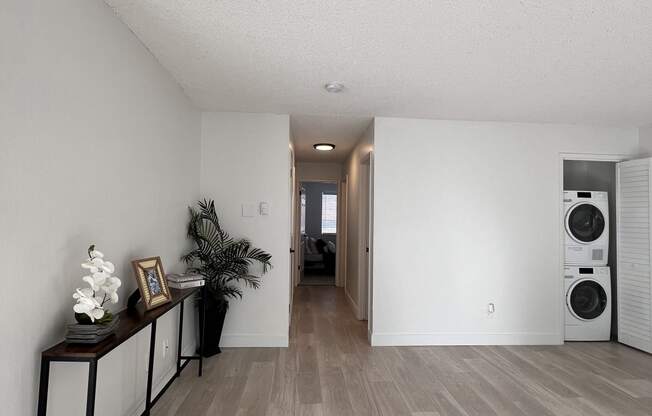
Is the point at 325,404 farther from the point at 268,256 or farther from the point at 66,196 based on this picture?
the point at 66,196

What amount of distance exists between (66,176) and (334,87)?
202 cm

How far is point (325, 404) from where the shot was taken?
8.39ft

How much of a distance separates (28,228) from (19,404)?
0.64 meters

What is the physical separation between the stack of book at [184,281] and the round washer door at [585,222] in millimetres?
3887

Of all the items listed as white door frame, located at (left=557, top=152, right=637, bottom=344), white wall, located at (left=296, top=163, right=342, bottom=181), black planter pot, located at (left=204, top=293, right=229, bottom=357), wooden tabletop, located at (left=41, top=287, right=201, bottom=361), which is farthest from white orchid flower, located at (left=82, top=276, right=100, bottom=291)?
white wall, located at (left=296, top=163, right=342, bottom=181)

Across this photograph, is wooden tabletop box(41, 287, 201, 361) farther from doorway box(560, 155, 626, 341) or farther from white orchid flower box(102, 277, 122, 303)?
doorway box(560, 155, 626, 341)

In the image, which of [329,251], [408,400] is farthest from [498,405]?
[329,251]

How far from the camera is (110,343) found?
1504 millimetres

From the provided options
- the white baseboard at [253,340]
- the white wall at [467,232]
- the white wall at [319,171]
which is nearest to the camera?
the white baseboard at [253,340]

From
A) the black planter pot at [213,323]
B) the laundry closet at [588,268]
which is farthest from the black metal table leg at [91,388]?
the laundry closet at [588,268]

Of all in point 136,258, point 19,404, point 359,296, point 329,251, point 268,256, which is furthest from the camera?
point 329,251

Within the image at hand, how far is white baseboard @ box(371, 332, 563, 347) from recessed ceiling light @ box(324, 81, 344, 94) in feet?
8.02

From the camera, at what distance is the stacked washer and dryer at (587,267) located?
13.3ft

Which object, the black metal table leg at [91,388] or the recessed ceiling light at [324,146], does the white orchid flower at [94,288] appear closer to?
the black metal table leg at [91,388]
